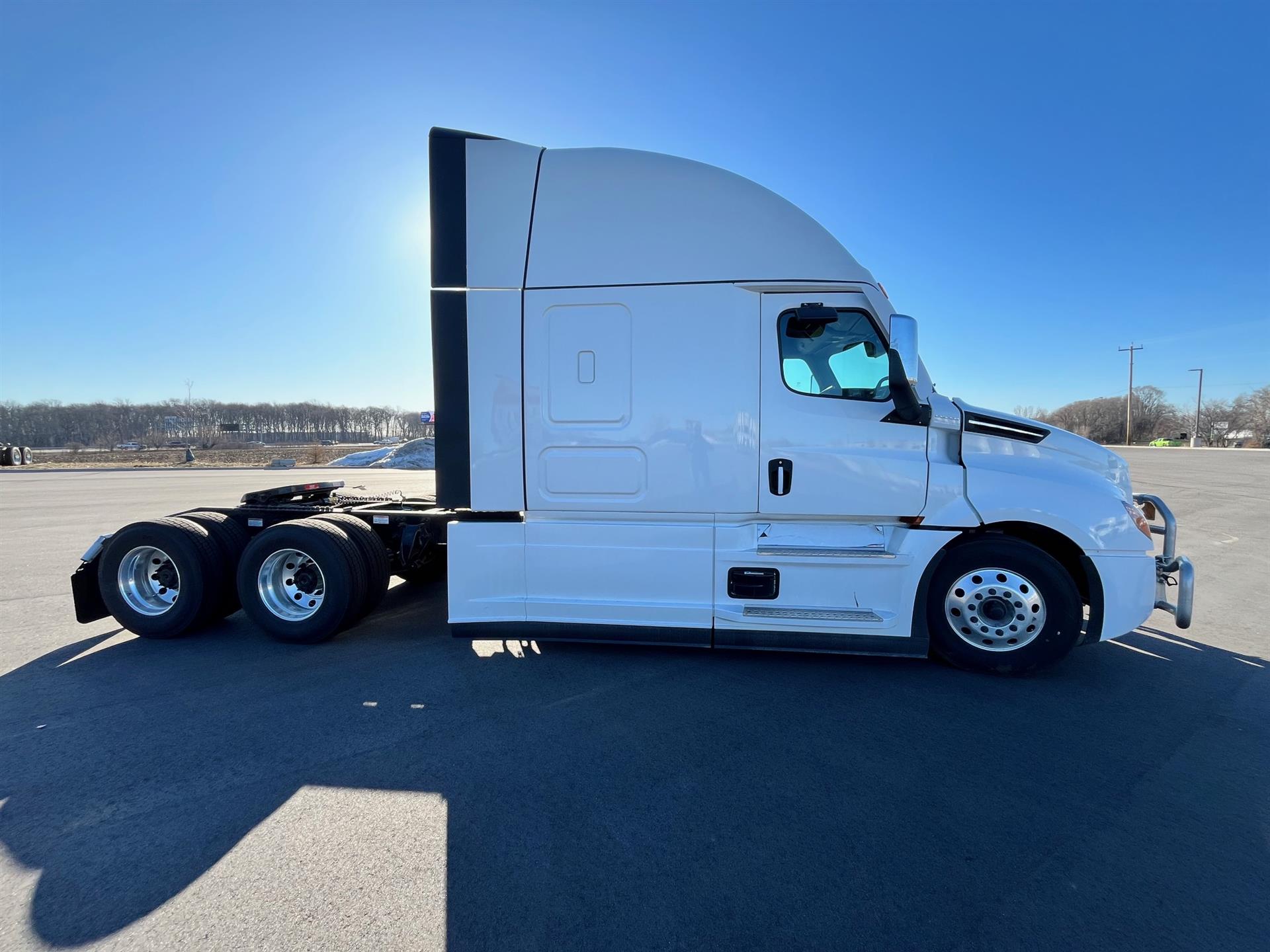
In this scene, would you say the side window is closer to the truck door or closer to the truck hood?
the truck door

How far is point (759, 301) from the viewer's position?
402cm

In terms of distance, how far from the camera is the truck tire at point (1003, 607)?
392 centimetres

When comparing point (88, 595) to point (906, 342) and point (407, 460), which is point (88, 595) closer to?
point (906, 342)

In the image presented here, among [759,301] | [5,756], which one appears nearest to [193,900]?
[5,756]

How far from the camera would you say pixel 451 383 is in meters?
4.22

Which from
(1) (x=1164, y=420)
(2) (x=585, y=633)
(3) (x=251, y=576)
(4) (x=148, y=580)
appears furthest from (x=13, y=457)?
(1) (x=1164, y=420)

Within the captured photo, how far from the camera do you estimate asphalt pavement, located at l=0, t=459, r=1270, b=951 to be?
Result: 202cm

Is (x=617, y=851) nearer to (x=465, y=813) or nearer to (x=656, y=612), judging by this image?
(x=465, y=813)

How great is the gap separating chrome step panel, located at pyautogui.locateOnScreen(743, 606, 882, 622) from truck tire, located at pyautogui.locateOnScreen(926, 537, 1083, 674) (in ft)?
1.58

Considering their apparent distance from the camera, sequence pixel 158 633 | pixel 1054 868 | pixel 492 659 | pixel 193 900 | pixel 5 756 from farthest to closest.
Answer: pixel 158 633 → pixel 492 659 → pixel 5 756 → pixel 1054 868 → pixel 193 900

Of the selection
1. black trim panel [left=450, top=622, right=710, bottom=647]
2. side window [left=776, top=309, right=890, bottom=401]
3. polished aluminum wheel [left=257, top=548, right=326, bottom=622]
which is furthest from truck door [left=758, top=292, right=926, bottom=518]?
polished aluminum wheel [left=257, top=548, right=326, bottom=622]

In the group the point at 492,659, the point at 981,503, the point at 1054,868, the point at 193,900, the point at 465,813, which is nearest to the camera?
the point at 193,900

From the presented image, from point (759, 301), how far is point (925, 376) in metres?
1.32

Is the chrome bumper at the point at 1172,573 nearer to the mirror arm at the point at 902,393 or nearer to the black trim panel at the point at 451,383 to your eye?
the mirror arm at the point at 902,393
